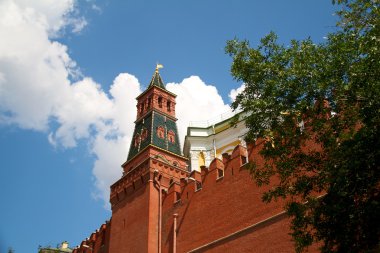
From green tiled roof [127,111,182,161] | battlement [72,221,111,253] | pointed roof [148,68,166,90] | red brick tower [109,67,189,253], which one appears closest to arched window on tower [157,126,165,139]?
red brick tower [109,67,189,253]

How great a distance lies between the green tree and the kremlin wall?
4732 mm

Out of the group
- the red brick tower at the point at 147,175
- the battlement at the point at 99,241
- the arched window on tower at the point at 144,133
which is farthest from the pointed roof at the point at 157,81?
the battlement at the point at 99,241

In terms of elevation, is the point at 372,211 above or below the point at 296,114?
below

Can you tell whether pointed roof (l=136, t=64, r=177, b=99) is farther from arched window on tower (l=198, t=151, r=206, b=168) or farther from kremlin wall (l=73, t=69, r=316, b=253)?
arched window on tower (l=198, t=151, r=206, b=168)

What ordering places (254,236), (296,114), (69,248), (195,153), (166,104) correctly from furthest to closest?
(69,248)
(195,153)
(166,104)
(254,236)
(296,114)

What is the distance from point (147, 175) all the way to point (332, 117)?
12.5 meters

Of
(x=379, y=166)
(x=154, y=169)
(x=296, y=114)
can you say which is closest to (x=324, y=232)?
(x=379, y=166)

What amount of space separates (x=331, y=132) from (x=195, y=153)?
64.5 feet

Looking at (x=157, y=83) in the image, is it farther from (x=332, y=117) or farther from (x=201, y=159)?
→ (x=332, y=117)

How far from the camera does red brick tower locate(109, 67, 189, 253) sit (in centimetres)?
2130

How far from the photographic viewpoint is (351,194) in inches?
376

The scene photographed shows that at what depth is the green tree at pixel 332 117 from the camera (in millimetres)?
9445

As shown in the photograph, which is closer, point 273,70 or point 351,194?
point 351,194

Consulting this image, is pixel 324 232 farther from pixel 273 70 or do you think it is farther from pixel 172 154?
pixel 172 154
